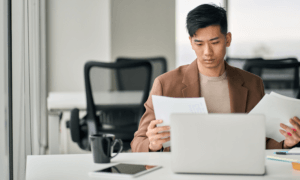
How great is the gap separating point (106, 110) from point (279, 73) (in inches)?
53.1

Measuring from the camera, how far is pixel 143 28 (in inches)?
194

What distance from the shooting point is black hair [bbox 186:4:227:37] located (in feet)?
4.71

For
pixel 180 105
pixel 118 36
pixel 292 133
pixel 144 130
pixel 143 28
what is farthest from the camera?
pixel 143 28

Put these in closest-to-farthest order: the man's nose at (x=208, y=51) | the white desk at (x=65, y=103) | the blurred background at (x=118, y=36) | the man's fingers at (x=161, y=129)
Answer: the man's fingers at (x=161, y=129) < the man's nose at (x=208, y=51) < the white desk at (x=65, y=103) < the blurred background at (x=118, y=36)

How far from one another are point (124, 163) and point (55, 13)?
380 cm

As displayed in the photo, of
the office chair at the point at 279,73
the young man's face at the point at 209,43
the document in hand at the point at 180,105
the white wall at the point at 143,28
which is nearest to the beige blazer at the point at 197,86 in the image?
the young man's face at the point at 209,43

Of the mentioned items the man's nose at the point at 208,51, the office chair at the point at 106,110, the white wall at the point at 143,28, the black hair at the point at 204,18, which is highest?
the white wall at the point at 143,28

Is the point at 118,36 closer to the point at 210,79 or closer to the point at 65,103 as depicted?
the point at 65,103

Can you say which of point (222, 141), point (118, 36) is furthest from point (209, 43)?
point (118, 36)

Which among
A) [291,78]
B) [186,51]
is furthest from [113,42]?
[291,78]

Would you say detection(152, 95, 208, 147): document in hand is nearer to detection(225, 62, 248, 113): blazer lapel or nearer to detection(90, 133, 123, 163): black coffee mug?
detection(90, 133, 123, 163): black coffee mug

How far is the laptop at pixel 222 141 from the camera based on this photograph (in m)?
0.85

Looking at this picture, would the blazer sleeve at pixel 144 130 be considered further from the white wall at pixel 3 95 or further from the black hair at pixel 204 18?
the white wall at pixel 3 95

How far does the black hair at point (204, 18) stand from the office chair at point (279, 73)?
40.7 inches
